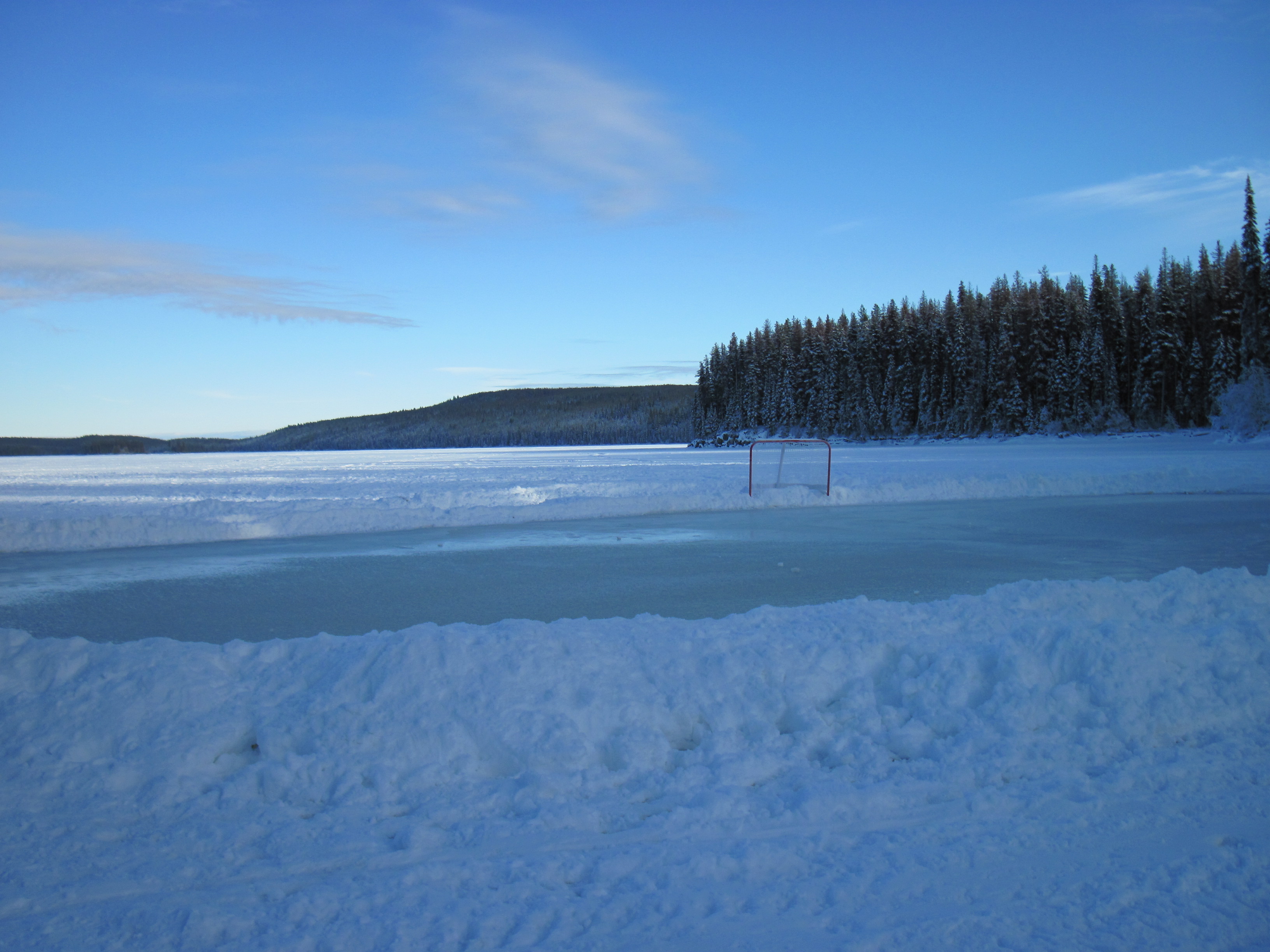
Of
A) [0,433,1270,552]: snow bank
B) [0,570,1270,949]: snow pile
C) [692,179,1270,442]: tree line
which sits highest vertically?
[692,179,1270,442]: tree line

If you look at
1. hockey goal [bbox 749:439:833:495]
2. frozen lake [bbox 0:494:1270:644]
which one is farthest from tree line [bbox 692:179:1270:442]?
frozen lake [bbox 0:494:1270:644]

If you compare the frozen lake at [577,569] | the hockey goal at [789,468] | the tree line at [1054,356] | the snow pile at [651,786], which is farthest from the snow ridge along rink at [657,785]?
the tree line at [1054,356]

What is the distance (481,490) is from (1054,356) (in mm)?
58965

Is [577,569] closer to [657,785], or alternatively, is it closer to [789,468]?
[657,785]

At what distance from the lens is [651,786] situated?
372 cm

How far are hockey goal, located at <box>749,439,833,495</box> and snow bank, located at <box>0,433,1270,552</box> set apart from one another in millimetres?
648

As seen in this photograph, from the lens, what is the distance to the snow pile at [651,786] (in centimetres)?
278

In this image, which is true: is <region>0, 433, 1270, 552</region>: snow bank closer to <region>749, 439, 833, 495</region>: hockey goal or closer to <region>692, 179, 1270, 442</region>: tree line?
<region>749, 439, 833, 495</region>: hockey goal

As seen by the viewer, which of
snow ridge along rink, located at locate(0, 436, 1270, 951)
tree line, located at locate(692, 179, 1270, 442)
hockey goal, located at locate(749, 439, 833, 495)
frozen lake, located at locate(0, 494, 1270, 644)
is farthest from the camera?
tree line, located at locate(692, 179, 1270, 442)

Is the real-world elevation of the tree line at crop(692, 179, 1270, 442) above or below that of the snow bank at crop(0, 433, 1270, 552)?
above

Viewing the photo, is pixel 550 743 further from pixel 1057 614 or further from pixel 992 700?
pixel 1057 614

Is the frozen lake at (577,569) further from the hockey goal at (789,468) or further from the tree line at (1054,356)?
the tree line at (1054,356)

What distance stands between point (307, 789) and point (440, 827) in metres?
0.76

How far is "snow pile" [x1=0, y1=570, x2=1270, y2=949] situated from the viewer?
2.78 meters
